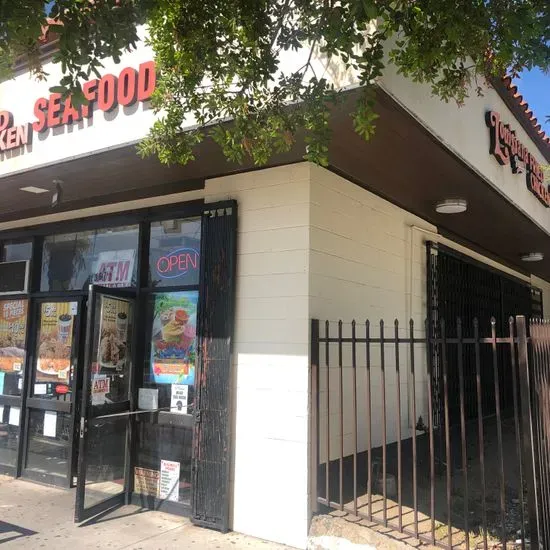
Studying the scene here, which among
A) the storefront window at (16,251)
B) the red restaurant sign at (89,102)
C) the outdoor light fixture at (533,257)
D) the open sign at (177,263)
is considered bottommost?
the open sign at (177,263)

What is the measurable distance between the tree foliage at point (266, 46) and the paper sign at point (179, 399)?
2655 mm

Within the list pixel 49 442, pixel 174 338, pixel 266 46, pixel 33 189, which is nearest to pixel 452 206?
pixel 174 338

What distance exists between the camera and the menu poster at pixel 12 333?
7.61m

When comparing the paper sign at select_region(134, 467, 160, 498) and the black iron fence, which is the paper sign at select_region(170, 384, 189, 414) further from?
the black iron fence

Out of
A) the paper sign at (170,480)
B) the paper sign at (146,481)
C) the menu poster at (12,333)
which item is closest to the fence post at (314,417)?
the paper sign at (170,480)

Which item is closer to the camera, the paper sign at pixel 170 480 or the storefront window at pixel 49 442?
the paper sign at pixel 170 480

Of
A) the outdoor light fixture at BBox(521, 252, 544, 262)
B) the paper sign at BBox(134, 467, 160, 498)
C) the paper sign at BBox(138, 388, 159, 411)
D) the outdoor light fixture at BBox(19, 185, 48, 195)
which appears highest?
the outdoor light fixture at BBox(521, 252, 544, 262)

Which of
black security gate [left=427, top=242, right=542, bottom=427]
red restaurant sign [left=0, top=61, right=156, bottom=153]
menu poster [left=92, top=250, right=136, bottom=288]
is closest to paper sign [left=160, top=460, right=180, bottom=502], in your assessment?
menu poster [left=92, top=250, right=136, bottom=288]

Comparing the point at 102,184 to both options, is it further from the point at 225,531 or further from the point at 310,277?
the point at 225,531

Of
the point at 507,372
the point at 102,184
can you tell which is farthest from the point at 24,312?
the point at 507,372

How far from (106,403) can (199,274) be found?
5.42 ft

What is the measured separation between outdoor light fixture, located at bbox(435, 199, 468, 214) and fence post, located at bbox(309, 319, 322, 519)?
2693 mm

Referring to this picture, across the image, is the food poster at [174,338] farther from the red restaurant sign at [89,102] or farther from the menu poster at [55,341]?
the red restaurant sign at [89,102]

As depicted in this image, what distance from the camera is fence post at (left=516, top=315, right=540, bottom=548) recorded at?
3770 mm
